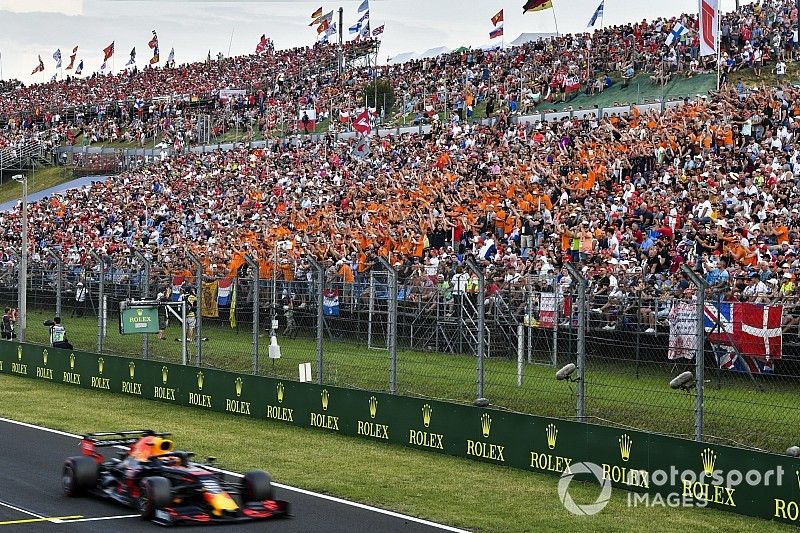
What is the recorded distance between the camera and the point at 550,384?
1756 centimetres

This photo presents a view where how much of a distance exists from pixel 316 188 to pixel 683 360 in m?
26.4

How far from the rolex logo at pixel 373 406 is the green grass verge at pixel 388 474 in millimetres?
492

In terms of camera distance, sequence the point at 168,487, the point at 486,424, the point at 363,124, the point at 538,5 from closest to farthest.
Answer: the point at 168,487 → the point at 486,424 → the point at 363,124 → the point at 538,5

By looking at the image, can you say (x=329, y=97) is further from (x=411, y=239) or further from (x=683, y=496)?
(x=683, y=496)

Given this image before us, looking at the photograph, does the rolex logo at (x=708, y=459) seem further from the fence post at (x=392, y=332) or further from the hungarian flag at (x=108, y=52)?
the hungarian flag at (x=108, y=52)

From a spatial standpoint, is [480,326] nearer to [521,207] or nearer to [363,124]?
[521,207]

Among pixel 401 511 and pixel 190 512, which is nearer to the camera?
pixel 190 512

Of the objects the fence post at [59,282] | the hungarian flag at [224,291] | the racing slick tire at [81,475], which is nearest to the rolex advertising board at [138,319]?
the hungarian flag at [224,291]

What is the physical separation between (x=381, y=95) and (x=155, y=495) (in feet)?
126

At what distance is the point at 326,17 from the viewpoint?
68500 mm

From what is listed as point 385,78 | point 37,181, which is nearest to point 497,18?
point 385,78

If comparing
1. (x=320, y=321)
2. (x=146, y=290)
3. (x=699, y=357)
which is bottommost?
(x=699, y=357)

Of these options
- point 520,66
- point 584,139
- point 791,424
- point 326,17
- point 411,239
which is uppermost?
point 326,17

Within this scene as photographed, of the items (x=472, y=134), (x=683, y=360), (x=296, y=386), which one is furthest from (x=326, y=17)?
(x=683, y=360)
